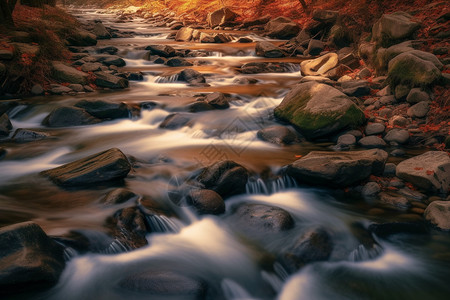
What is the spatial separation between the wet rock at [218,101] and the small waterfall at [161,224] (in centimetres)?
543

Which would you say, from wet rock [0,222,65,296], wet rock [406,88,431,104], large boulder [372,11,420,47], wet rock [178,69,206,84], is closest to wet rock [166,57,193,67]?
wet rock [178,69,206,84]

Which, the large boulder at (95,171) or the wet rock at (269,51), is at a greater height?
the large boulder at (95,171)

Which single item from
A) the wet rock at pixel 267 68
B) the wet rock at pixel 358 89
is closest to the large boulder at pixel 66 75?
the wet rock at pixel 267 68

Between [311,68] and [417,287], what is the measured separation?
10052 millimetres

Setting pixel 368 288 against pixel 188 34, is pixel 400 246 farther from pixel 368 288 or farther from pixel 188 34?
pixel 188 34

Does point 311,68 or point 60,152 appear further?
point 311,68

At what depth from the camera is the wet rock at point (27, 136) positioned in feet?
26.1

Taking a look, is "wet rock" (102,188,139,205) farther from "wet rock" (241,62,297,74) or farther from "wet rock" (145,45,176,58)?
"wet rock" (145,45,176,58)

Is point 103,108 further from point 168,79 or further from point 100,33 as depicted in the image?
point 100,33

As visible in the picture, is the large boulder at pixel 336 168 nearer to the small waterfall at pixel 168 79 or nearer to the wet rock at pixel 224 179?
the wet rock at pixel 224 179

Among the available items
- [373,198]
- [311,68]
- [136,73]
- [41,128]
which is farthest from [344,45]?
[41,128]

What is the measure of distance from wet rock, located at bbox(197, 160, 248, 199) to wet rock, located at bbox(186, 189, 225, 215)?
25cm

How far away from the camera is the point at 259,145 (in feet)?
26.7

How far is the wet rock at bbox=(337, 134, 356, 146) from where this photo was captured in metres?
7.69
